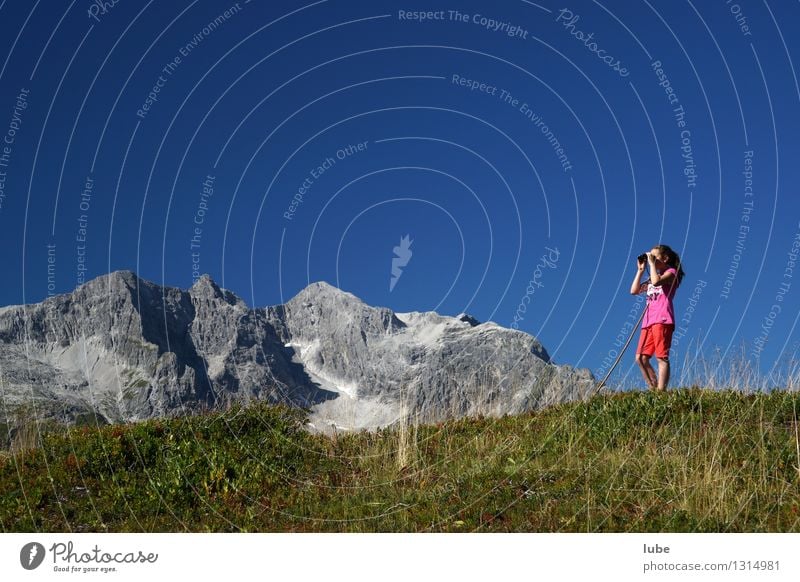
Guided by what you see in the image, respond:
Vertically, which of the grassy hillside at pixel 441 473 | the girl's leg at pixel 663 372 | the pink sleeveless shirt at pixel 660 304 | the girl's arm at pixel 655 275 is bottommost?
the grassy hillside at pixel 441 473

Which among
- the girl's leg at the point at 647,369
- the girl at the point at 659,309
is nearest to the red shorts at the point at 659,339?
the girl at the point at 659,309

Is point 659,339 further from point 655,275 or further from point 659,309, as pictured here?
point 655,275

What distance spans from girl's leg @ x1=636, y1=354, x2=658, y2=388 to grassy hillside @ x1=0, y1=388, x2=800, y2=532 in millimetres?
1444

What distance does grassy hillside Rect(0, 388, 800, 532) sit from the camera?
9242 mm

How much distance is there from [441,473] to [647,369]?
6125 mm

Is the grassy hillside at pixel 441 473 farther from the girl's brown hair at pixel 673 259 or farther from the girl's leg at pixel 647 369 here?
the girl's brown hair at pixel 673 259

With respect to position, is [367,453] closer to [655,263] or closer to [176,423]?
[176,423]

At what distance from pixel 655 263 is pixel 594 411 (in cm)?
369

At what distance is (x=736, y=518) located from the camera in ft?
28.8

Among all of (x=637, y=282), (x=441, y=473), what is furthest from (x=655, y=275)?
(x=441, y=473)

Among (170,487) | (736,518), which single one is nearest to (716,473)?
(736,518)

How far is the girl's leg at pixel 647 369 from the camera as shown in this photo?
15.7 m

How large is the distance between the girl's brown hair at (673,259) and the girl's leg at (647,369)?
1717 mm
